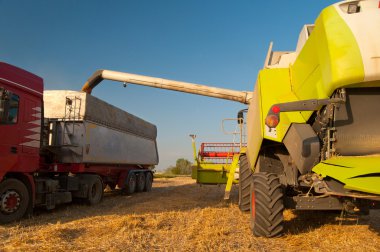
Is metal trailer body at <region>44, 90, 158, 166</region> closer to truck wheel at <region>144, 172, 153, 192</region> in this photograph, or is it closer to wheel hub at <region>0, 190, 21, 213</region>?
wheel hub at <region>0, 190, 21, 213</region>

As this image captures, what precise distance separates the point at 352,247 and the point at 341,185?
120 cm

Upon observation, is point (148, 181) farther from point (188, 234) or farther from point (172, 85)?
point (188, 234)

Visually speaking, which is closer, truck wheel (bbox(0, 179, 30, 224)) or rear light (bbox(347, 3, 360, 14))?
rear light (bbox(347, 3, 360, 14))

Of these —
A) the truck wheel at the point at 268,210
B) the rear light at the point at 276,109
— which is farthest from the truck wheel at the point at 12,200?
the rear light at the point at 276,109

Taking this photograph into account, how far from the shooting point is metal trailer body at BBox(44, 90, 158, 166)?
33.1 feet

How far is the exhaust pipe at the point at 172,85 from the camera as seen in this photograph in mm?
13398

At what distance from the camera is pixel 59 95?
10.5m

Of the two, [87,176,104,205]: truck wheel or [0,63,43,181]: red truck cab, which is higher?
[0,63,43,181]: red truck cab

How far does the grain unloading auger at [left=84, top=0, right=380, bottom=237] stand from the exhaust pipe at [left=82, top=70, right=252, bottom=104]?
24.6 feet

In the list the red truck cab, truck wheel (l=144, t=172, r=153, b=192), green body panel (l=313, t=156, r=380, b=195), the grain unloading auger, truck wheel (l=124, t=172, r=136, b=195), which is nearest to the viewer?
green body panel (l=313, t=156, r=380, b=195)

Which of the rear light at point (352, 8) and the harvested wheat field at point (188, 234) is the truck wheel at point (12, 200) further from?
the rear light at point (352, 8)

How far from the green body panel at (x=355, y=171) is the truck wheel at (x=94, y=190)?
756 centimetres

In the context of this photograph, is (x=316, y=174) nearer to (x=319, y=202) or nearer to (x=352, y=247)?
(x=319, y=202)

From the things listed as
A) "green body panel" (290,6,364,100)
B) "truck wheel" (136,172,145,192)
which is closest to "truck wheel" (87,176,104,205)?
"truck wheel" (136,172,145,192)
